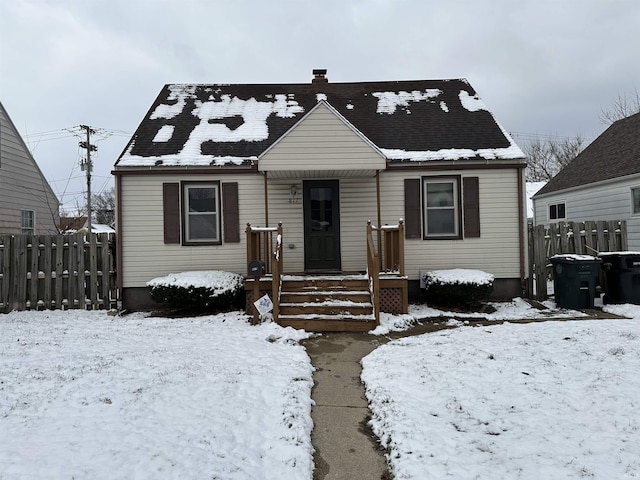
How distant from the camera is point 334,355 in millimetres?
5555

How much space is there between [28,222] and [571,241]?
16.9 metres

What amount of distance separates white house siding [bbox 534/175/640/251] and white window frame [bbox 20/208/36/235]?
1996 centimetres

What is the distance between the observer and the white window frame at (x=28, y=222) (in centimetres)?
1375

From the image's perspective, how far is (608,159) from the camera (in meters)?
14.1

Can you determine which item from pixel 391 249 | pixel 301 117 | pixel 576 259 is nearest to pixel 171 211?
pixel 301 117

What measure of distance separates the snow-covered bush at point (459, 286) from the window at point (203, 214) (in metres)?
4.83

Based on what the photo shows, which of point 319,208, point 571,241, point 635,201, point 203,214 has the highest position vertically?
point 635,201

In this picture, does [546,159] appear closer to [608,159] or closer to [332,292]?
[608,159]

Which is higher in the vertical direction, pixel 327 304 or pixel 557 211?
pixel 557 211

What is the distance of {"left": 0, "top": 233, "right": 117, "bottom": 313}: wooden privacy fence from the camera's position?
8.22m

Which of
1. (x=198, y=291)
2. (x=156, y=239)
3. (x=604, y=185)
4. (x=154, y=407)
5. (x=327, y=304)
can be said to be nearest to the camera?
(x=154, y=407)

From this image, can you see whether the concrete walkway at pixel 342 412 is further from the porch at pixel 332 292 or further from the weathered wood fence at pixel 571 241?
the weathered wood fence at pixel 571 241

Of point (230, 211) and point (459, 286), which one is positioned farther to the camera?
point (230, 211)

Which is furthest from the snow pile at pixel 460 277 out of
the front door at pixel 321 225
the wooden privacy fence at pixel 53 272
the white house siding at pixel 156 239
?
the wooden privacy fence at pixel 53 272
